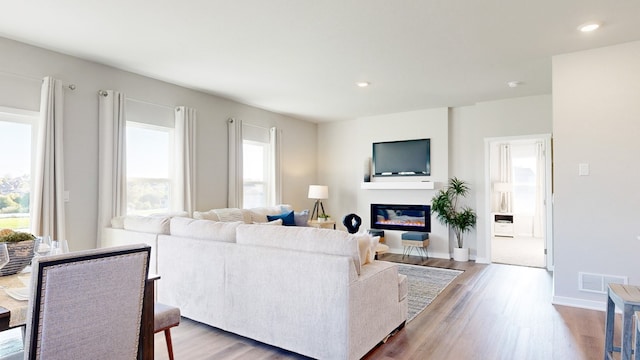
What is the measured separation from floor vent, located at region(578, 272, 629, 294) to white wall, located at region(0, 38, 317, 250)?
4.56 metres

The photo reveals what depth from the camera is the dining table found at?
132 cm

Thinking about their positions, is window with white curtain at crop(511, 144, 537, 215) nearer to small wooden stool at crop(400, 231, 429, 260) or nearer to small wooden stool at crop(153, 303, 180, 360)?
small wooden stool at crop(400, 231, 429, 260)

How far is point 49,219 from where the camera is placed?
3502 millimetres

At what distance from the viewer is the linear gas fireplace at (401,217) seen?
21.2 feet

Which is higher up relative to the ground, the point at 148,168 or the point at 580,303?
the point at 148,168

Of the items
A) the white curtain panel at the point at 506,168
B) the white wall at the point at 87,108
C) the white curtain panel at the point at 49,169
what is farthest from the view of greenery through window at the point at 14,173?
the white curtain panel at the point at 506,168

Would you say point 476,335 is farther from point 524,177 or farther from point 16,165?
point 524,177

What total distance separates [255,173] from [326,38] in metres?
3.40

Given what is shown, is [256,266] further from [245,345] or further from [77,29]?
[77,29]

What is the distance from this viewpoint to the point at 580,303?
366 cm

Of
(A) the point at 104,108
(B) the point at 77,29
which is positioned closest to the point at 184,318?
(A) the point at 104,108

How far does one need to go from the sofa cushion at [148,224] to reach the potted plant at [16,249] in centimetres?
174

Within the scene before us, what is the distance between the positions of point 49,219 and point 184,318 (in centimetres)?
163

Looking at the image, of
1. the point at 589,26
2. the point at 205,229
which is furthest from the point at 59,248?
the point at 589,26
